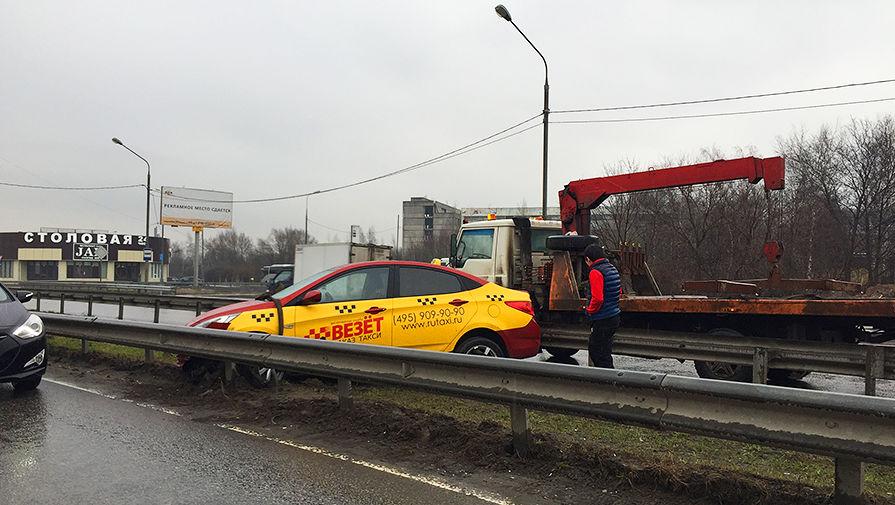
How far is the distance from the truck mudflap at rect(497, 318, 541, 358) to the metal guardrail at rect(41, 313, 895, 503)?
2.55m

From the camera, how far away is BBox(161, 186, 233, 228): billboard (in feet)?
157

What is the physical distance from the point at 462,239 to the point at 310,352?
6201 mm

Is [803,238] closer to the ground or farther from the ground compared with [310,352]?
farther from the ground

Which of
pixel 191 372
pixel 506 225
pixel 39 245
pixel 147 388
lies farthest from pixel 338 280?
pixel 39 245

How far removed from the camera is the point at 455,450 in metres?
5.00

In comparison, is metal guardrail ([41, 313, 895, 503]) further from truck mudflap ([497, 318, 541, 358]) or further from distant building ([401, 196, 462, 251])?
distant building ([401, 196, 462, 251])

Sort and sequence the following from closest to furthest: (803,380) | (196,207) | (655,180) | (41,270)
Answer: (803,380)
(655,180)
(196,207)
(41,270)

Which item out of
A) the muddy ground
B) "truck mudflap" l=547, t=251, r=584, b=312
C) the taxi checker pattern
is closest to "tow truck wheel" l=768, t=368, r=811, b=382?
"truck mudflap" l=547, t=251, r=584, b=312

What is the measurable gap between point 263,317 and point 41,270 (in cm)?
7441

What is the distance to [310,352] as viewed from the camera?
20.2 feet

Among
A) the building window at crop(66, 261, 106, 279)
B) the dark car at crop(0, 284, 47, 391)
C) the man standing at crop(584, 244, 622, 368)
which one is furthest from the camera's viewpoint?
the building window at crop(66, 261, 106, 279)

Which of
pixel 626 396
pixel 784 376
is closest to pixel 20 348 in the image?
pixel 626 396

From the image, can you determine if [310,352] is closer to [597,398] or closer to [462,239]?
[597,398]

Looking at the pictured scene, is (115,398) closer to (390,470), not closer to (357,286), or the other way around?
(357,286)
